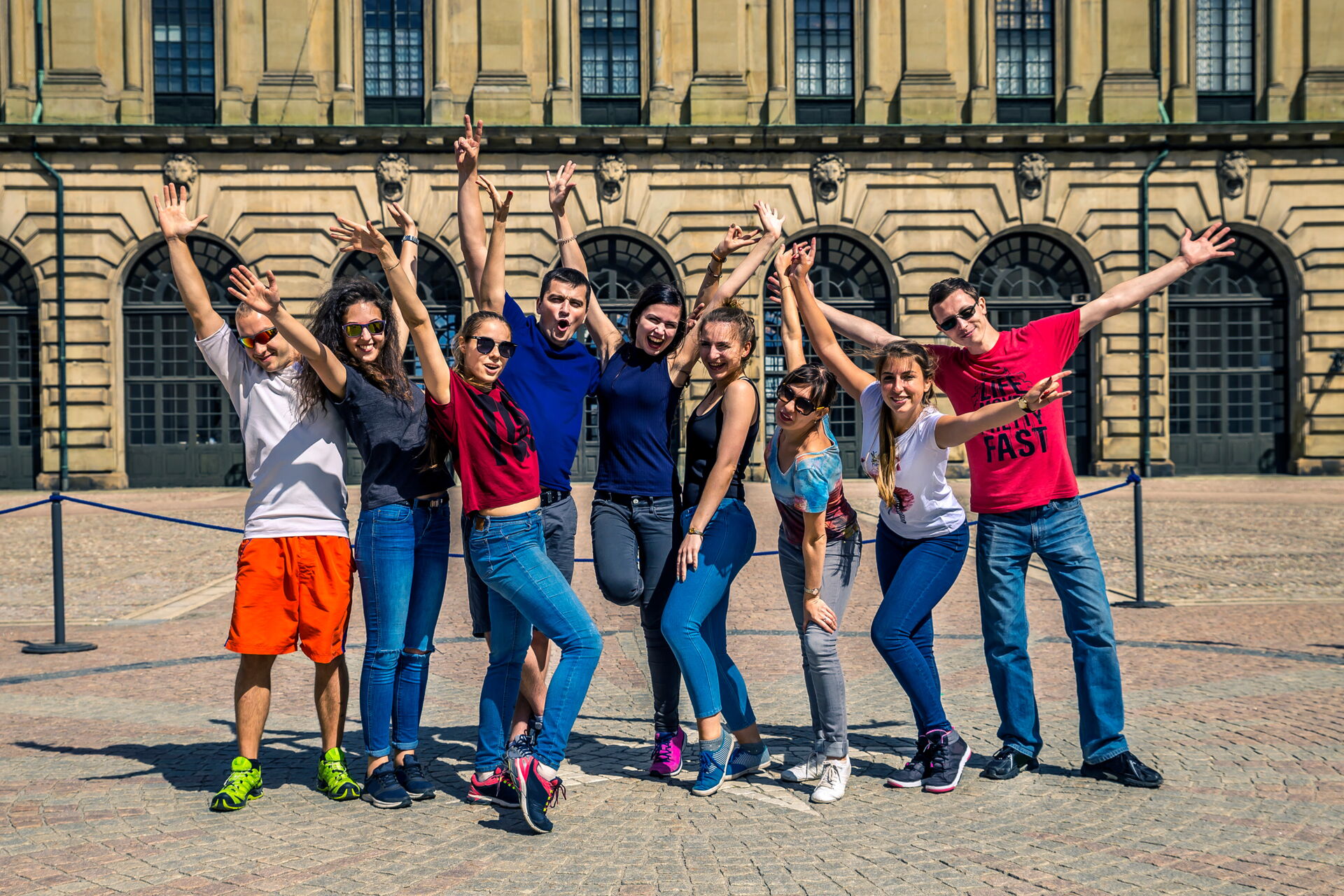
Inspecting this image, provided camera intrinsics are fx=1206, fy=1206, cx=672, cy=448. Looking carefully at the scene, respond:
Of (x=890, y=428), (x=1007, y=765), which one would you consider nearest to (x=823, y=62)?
(x=890, y=428)

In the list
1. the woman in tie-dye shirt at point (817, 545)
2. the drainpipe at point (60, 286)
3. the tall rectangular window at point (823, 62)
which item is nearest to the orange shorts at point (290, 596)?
the woman in tie-dye shirt at point (817, 545)

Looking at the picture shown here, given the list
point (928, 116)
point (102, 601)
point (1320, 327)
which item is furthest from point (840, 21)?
point (102, 601)

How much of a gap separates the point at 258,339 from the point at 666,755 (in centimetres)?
240

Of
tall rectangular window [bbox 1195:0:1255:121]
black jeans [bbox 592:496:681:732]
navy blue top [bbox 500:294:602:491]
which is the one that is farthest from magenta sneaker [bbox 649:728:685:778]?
tall rectangular window [bbox 1195:0:1255:121]

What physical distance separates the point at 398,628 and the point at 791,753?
6.04 feet

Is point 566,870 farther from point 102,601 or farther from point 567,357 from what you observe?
point 102,601

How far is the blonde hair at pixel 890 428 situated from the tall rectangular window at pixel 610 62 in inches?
926

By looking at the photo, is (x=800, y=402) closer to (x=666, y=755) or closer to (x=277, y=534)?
(x=666, y=755)

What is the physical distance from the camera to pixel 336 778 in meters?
4.79

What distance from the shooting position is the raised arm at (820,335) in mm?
5266

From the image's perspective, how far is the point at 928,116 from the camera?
26953mm

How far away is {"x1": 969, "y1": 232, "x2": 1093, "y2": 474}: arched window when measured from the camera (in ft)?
89.5

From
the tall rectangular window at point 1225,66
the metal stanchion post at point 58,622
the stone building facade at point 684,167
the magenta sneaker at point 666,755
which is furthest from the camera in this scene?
the tall rectangular window at point 1225,66

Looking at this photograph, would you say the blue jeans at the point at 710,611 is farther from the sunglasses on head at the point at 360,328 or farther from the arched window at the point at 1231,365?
the arched window at the point at 1231,365
